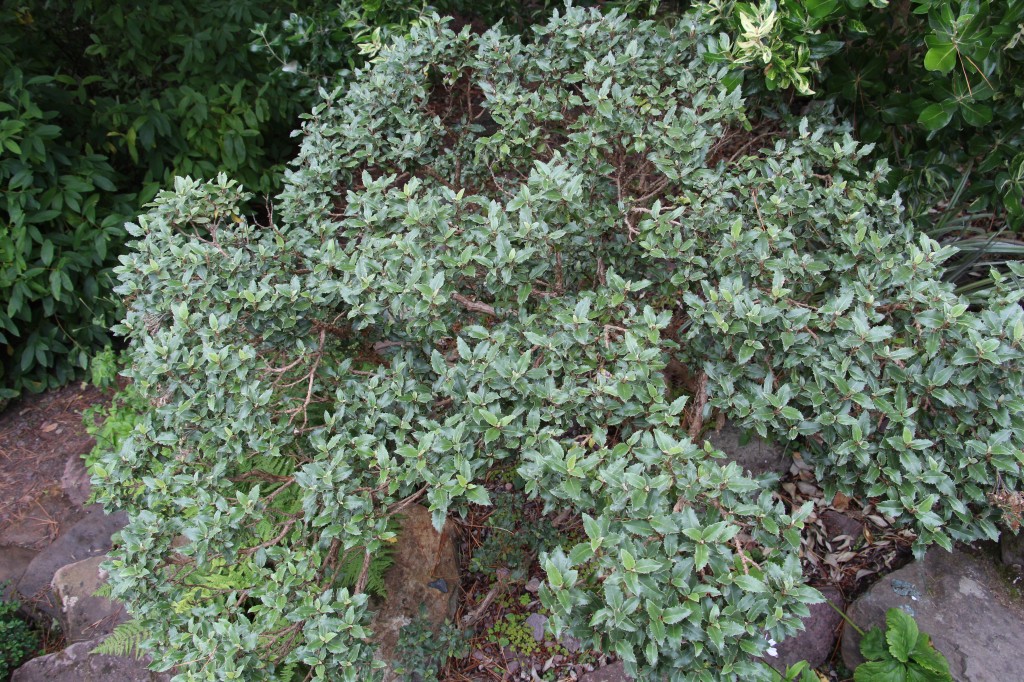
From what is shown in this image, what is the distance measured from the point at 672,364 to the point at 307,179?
1651 mm

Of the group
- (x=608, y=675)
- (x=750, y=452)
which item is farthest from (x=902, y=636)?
(x=608, y=675)

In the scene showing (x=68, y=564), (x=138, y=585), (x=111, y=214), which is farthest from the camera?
(x=111, y=214)

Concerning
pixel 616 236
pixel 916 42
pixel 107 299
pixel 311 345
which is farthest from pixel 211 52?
pixel 916 42

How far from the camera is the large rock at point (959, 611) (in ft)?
7.64

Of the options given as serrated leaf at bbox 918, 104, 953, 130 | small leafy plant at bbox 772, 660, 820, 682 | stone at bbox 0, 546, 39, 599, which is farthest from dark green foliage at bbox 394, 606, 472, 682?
serrated leaf at bbox 918, 104, 953, 130

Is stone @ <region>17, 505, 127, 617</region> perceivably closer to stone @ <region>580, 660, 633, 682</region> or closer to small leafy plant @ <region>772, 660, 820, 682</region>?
stone @ <region>580, 660, 633, 682</region>

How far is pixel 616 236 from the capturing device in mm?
2488

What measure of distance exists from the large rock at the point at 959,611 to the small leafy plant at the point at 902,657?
10cm

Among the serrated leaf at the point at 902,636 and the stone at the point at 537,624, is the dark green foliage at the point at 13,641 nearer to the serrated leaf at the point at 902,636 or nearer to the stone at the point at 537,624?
the stone at the point at 537,624

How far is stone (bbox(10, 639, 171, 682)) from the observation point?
113 inches

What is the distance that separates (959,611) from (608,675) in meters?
1.31

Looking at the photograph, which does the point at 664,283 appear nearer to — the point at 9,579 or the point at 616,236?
the point at 616,236

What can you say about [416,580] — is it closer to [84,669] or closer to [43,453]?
[84,669]

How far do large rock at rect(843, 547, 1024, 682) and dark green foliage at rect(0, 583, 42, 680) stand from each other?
3.61m
